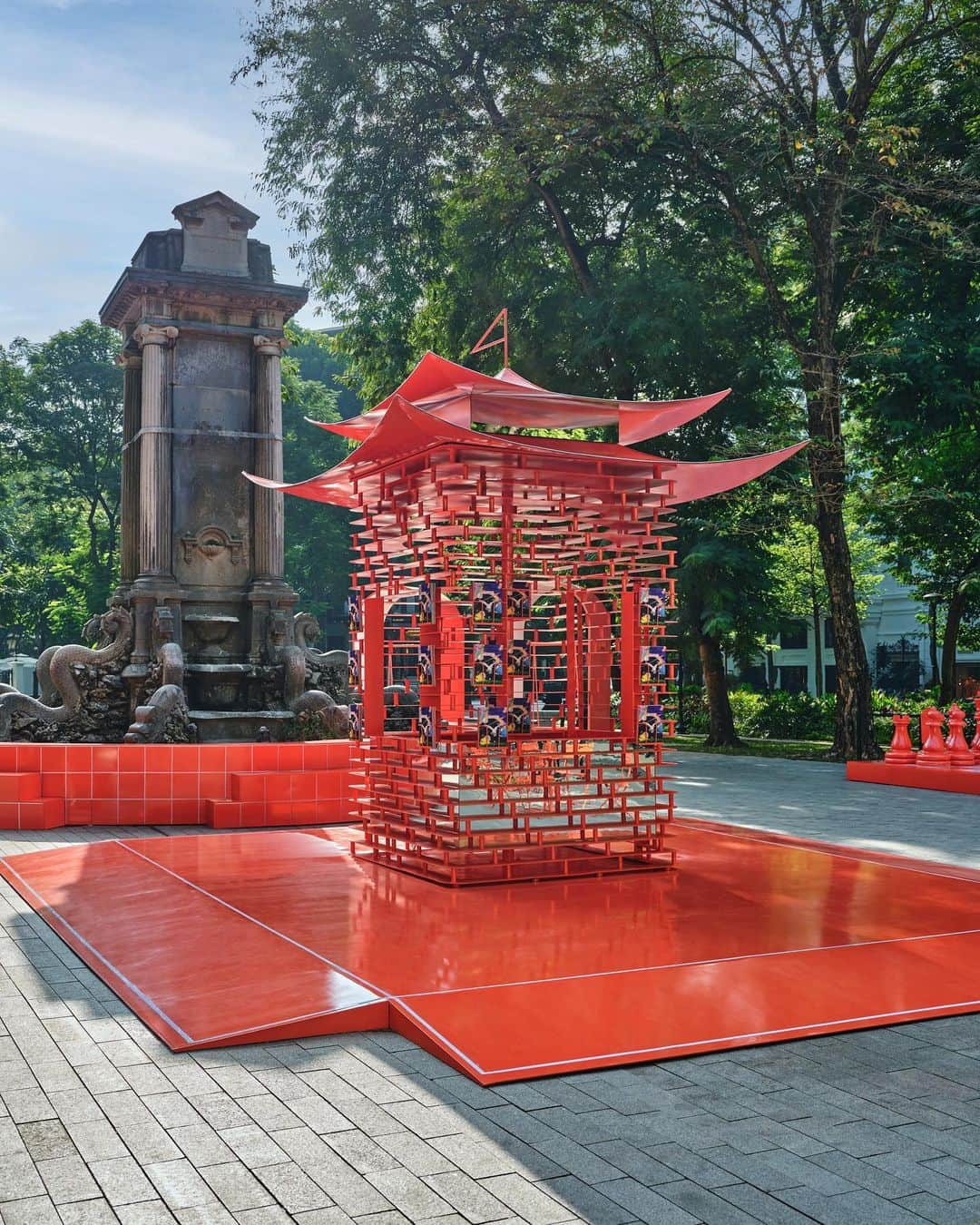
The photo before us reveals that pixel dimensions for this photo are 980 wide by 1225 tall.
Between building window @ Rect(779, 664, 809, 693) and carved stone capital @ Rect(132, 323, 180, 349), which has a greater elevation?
carved stone capital @ Rect(132, 323, 180, 349)

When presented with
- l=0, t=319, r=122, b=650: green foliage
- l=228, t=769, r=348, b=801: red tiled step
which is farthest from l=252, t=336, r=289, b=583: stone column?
l=0, t=319, r=122, b=650: green foliage

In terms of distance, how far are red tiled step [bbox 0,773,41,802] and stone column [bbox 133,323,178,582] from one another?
4302 mm

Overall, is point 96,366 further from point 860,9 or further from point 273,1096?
point 273,1096

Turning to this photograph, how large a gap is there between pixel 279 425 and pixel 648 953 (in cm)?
1222

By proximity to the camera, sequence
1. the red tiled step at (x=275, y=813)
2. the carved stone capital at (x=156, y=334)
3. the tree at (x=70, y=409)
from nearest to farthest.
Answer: the red tiled step at (x=275, y=813), the carved stone capital at (x=156, y=334), the tree at (x=70, y=409)

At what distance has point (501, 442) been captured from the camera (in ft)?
27.8

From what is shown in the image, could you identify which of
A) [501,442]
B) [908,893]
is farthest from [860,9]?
[908,893]

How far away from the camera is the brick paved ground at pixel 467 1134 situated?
12.0 ft

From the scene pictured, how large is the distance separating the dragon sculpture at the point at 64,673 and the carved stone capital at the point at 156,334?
352 cm

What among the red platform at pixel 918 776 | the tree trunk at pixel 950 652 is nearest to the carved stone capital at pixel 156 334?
the red platform at pixel 918 776

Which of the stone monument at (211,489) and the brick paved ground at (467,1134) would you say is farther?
the stone monument at (211,489)

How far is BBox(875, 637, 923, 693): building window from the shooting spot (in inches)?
1663

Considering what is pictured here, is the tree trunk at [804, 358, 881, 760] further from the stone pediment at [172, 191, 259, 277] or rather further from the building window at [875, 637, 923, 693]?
the building window at [875, 637, 923, 693]

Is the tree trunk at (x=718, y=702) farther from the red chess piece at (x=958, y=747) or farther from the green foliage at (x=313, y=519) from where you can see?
the green foliage at (x=313, y=519)
